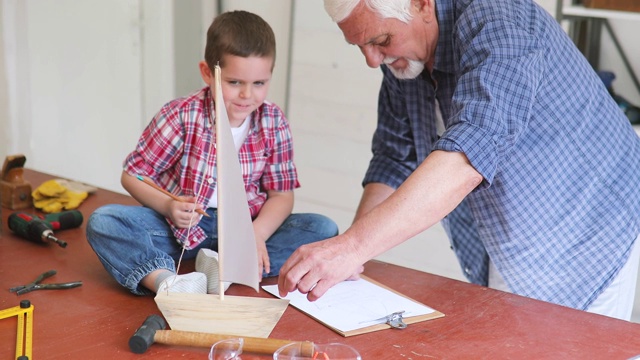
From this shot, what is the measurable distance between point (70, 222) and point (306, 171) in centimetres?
150

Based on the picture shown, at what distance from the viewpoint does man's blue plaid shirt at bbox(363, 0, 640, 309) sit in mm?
1389

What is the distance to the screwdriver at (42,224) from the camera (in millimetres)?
1804

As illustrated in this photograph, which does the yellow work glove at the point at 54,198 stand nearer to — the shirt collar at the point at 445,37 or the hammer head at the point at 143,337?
the hammer head at the point at 143,337

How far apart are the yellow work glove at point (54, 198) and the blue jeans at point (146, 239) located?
0.45 meters

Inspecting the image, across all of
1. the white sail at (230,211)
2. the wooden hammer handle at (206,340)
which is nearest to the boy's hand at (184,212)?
the white sail at (230,211)

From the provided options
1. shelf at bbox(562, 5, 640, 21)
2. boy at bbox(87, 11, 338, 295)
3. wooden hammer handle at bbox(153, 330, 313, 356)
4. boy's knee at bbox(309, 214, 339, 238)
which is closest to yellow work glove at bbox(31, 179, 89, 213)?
boy at bbox(87, 11, 338, 295)

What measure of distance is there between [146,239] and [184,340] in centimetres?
40

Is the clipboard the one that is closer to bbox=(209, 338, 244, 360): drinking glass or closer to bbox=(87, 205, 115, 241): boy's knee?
bbox=(209, 338, 244, 360): drinking glass

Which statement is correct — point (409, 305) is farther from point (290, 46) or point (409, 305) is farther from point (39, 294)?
point (290, 46)

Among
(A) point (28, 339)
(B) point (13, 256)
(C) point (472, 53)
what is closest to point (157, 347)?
(A) point (28, 339)

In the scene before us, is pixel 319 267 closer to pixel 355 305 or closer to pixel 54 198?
pixel 355 305

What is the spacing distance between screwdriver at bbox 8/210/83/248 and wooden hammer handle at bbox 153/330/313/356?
0.60m

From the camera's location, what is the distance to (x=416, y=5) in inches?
62.0

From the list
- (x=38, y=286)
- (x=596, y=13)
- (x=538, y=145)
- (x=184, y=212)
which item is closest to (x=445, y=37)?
(x=538, y=145)
